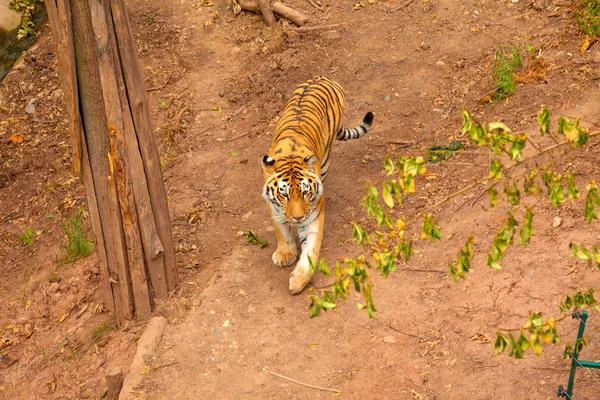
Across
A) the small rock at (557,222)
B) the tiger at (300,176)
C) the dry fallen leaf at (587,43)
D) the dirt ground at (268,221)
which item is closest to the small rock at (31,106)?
the dirt ground at (268,221)

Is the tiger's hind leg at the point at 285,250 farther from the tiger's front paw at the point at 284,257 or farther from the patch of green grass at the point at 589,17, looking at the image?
the patch of green grass at the point at 589,17

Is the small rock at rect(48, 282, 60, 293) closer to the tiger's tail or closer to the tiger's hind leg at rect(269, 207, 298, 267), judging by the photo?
the tiger's hind leg at rect(269, 207, 298, 267)

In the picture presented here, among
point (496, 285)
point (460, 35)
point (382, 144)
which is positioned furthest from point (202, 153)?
point (496, 285)

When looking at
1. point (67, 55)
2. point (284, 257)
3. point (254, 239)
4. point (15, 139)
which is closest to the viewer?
point (67, 55)

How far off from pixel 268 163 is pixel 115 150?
1060mm

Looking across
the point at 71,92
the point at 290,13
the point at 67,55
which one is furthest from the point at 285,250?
the point at 290,13

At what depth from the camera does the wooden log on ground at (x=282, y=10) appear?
8.34 meters

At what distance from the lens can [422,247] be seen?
5.20 m

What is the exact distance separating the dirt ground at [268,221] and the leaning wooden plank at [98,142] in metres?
0.51

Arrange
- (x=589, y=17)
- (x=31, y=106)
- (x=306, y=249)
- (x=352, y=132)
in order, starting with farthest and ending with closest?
(x=31, y=106) < (x=589, y=17) < (x=352, y=132) < (x=306, y=249)

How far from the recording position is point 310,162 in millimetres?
4992

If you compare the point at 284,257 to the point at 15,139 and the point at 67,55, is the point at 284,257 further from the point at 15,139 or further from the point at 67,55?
the point at 15,139

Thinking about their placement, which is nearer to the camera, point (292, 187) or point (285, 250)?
point (292, 187)

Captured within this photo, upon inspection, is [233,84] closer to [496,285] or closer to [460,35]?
[460,35]
